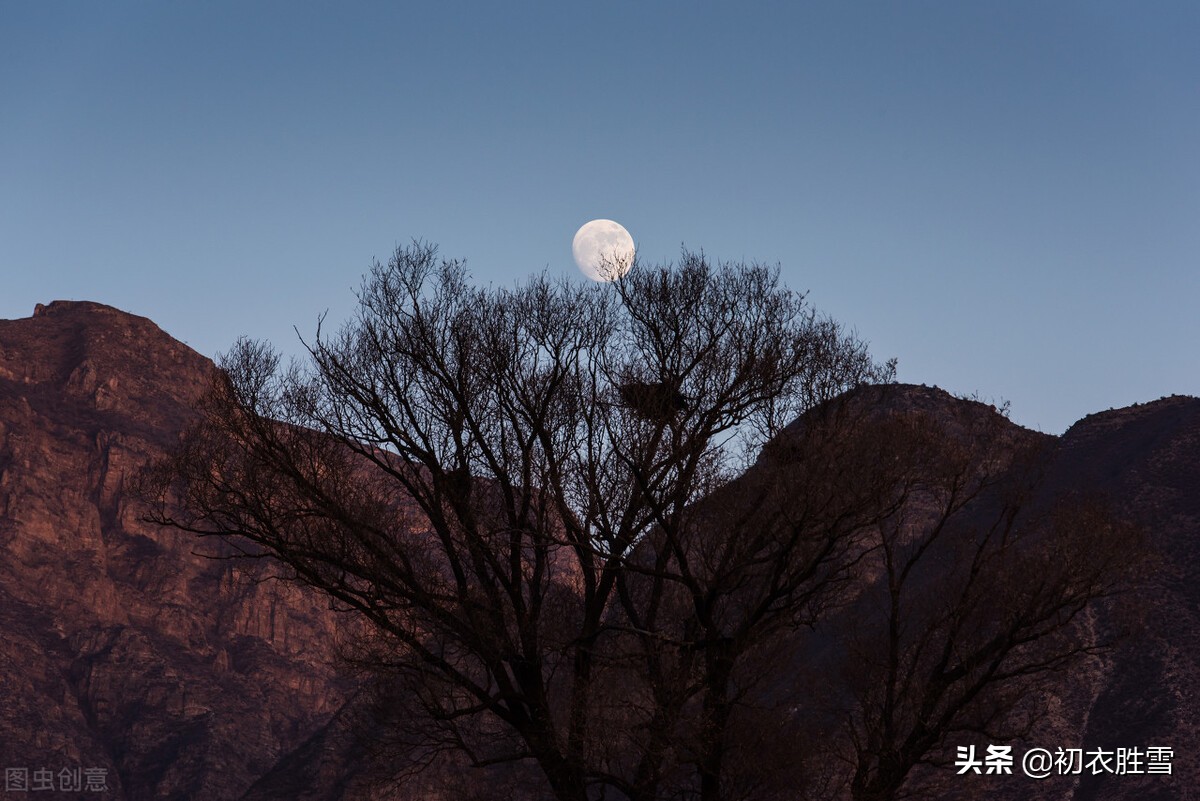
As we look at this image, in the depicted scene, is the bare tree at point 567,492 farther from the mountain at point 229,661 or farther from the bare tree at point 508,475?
the mountain at point 229,661

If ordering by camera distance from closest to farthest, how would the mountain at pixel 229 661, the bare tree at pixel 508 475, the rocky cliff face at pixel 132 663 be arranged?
the bare tree at pixel 508 475
the mountain at pixel 229 661
the rocky cliff face at pixel 132 663

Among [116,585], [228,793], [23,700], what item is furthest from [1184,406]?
[116,585]

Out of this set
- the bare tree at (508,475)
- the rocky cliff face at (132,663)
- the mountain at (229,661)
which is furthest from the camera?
the rocky cliff face at (132,663)

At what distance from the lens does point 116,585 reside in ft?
627

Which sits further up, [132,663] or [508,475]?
[132,663]

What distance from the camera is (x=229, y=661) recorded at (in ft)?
610

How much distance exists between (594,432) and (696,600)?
355 centimetres

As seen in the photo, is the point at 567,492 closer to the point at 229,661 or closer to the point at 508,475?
the point at 508,475

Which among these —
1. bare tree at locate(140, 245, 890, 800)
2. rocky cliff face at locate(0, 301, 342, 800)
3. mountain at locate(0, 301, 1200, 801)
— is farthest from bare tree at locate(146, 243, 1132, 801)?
rocky cliff face at locate(0, 301, 342, 800)

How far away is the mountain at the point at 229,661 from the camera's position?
2498 inches

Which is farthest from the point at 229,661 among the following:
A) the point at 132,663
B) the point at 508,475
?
the point at 508,475

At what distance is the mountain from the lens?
63.4m

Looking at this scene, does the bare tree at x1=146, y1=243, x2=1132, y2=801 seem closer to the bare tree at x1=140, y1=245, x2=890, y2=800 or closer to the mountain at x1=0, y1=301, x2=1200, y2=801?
the bare tree at x1=140, y1=245, x2=890, y2=800

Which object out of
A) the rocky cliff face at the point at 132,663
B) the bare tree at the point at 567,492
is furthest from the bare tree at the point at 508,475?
the rocky cliff face at the point at 132,663
